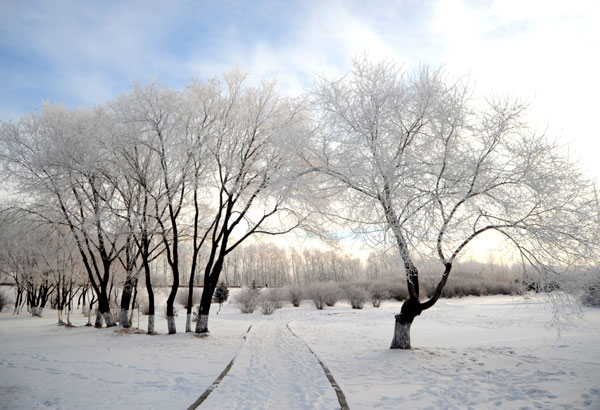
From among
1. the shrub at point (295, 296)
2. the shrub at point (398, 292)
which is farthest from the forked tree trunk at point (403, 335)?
the shrub at point (398, 292)

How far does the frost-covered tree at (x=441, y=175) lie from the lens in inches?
318

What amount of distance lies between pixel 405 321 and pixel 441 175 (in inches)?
181

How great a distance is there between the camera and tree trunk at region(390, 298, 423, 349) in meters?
9.87

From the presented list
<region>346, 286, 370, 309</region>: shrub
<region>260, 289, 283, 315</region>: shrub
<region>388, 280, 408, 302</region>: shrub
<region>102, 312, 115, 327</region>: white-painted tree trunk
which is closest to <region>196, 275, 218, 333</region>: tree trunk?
<region>102, 312, 115, 327</region>: white-painted tree trunk

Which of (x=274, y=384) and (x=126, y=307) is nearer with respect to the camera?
(x=274, y=384)

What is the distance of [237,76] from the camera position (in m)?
15.4

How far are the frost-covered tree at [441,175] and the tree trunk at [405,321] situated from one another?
0.20 feet

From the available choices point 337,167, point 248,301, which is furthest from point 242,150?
point 248,301

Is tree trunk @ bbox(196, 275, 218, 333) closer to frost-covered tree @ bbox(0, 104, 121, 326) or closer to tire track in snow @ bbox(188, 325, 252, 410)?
frost-covered tree @ bbox(0, 104, 121, 326)

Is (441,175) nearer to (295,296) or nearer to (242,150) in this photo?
(242,150)

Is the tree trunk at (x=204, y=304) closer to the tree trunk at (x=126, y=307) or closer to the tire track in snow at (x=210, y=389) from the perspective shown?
the tree trunk at (x=126, y=307)

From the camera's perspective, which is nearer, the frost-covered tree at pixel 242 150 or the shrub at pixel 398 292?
the frost-covered tree at pixel 242 150

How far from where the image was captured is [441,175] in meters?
8.55

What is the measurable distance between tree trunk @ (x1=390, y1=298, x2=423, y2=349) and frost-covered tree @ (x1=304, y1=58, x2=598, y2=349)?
0.06 metres
